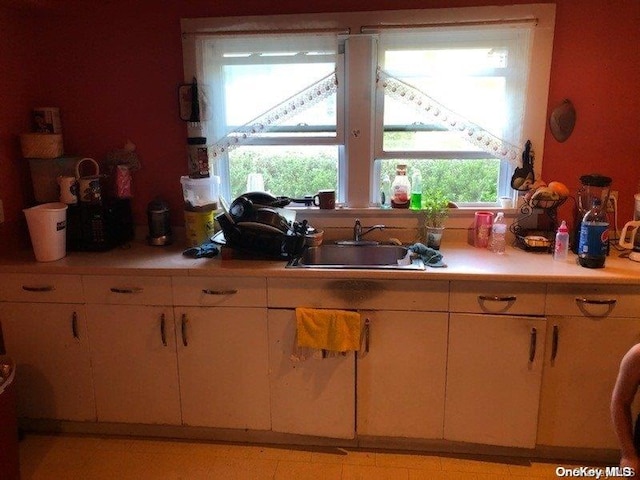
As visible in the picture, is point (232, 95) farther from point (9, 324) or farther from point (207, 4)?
point (9, 324)

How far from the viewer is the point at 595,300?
2.07 metres

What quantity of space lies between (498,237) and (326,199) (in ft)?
2.90

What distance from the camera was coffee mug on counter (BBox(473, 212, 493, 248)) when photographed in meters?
2.50

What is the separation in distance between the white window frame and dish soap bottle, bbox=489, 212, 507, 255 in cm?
32

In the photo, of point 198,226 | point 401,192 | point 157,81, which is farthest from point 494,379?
point 157,81

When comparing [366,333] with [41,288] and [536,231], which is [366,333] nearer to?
[536,231]

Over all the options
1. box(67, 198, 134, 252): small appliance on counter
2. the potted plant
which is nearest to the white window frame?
the potted plant

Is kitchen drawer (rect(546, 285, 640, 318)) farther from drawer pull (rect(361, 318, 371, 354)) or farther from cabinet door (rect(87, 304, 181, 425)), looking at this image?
cabinet door (rect(87, 304, 181, 425))

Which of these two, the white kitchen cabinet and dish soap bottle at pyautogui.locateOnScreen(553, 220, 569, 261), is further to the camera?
dish soap bottle at pyautogui.locateOnScreen(553, 220, 569, 261)

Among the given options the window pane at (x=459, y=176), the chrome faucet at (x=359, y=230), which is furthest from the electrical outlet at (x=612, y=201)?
the chrome faucet at (x=359, y=230)

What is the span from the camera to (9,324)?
2361 mm

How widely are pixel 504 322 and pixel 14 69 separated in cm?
267

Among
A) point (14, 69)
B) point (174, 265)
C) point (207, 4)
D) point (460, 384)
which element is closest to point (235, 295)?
point (174, 265)

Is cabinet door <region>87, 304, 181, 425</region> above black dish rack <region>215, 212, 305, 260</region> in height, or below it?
below
